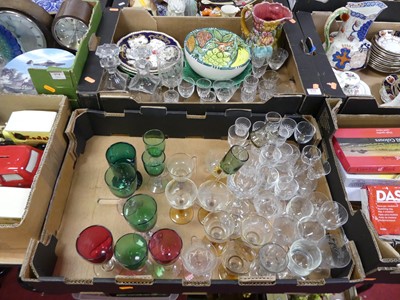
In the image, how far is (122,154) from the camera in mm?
1174

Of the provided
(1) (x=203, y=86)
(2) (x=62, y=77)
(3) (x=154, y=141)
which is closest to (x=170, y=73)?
(1) (x=203, y=86)

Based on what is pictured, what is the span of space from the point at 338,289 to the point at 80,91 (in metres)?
1.00

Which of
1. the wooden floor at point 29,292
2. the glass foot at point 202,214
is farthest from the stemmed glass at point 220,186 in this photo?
the wooden floor at point 29,292

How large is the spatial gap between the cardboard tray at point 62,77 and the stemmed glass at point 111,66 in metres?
0.06

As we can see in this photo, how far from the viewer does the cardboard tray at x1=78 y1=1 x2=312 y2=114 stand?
3.70ft

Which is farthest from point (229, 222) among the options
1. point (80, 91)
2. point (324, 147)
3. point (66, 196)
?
point (80, 91)

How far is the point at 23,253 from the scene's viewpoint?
97 centimetres

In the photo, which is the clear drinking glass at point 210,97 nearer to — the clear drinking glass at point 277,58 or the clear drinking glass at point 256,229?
the clear drinking glass at point 277,58

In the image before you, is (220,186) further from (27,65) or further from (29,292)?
(29,292)

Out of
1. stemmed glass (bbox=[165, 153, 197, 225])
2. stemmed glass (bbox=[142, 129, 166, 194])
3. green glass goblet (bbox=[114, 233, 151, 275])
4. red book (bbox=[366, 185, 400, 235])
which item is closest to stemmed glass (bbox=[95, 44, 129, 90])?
stemmed glass (bbox=[142, 129, 166, 194])

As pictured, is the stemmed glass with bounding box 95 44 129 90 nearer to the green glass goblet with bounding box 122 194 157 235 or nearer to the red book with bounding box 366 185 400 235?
the green glass goblet with bounding box 122 194 157 235

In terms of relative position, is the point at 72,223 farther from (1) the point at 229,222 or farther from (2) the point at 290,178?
(2) the point at 290,178

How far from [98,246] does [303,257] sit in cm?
60

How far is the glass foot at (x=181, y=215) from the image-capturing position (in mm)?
1063
